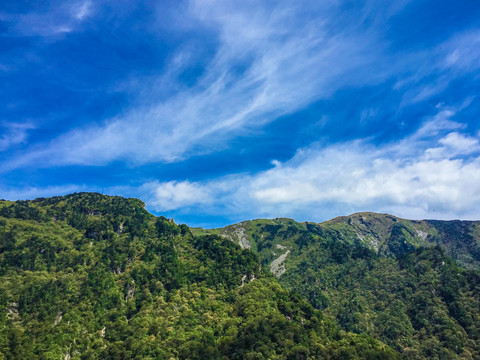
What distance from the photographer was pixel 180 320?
151 m

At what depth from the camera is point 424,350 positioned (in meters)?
180

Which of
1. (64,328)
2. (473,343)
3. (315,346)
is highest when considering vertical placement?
(64,328)

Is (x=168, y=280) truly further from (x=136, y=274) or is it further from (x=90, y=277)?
(x=90, y=277)

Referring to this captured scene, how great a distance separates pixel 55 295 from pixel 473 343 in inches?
9878

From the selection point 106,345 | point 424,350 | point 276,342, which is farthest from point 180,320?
point 424,350

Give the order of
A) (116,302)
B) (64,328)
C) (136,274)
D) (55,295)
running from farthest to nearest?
(136,274) → (116,302) → (55,295) → (64,328)

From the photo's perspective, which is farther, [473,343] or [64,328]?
[473,343]

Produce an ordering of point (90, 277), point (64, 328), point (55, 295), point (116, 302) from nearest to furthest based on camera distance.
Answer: point (64, 328), point (55, 295), point (116, 302), point (90, 277)

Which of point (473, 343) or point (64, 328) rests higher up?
point (64, 328)

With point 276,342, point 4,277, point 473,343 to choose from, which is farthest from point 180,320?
point 473,343

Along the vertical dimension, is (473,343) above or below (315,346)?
below

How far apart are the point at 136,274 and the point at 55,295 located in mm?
47910

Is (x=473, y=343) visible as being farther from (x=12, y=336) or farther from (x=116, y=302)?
(x=12, y=336)

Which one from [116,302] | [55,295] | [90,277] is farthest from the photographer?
[90,277]
